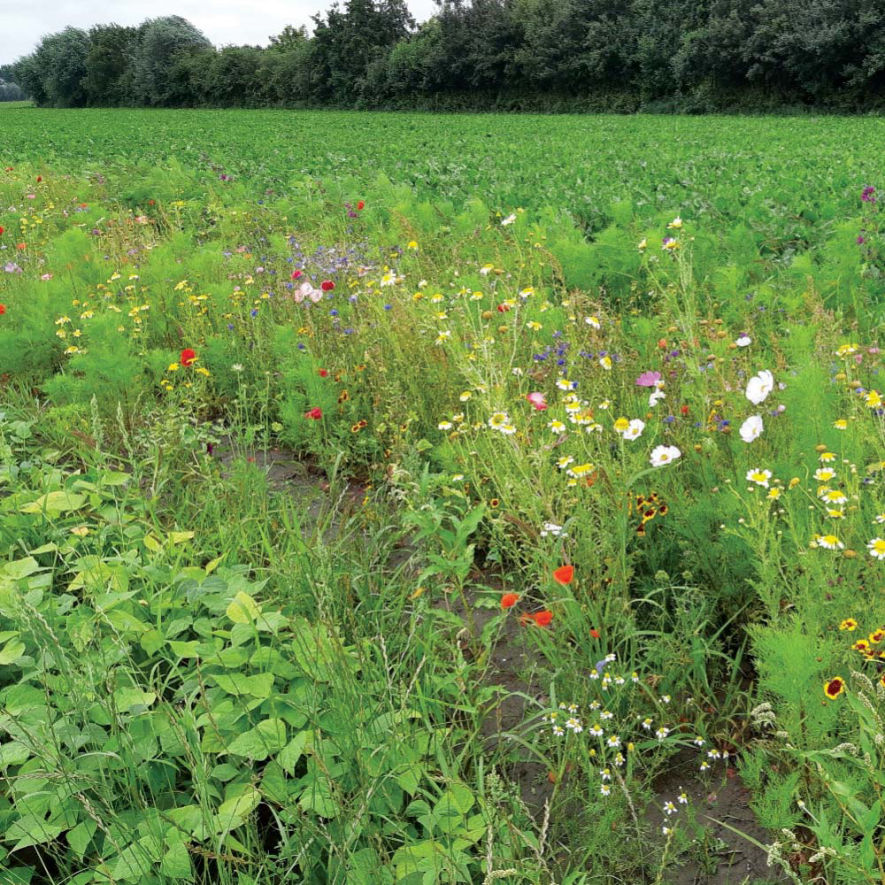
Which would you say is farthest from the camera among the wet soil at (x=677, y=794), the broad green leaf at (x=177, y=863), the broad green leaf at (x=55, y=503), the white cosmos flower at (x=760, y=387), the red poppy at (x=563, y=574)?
the broad green leaf at (x=55, y=503)

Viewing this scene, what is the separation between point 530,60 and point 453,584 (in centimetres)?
4204

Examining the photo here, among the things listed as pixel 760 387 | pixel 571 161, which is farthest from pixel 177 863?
pixel 571 161

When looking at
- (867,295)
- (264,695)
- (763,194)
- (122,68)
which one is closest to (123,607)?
(264,695)

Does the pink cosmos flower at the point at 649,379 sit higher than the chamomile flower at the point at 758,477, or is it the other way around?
the pink cosmos flower at the point at 649,379

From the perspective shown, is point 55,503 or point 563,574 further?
point 55,503

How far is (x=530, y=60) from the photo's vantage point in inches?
1555

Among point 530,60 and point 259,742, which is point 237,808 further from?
point 530,60

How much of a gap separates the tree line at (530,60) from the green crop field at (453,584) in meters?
28.1

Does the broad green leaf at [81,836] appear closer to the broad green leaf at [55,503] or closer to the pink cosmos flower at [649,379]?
the broad green leaf at [55,503]

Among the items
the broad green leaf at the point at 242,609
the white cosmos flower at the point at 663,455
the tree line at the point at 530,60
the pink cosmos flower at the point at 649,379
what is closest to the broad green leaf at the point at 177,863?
the broad green leaf at the point at 242,609

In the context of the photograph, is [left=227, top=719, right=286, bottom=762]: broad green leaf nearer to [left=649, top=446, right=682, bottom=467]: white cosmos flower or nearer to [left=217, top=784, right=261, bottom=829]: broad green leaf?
[left=217, top=784, right=261, bottom=829]: broad green leaf

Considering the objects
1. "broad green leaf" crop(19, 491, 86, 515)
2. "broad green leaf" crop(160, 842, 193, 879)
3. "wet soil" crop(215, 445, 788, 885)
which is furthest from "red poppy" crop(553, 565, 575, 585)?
"broad green leaf" crop(19, 491, 86, 515)

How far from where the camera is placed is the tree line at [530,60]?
28.5m

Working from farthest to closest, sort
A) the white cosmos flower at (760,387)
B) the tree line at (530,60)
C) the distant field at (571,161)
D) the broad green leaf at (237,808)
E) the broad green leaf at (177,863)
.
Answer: the tree line at (530,60) < the distant field at (571,161) < the white cosmos flower at (760,387) < the broad green leaf at (237,808) < the broad green leaf at (177,863)
